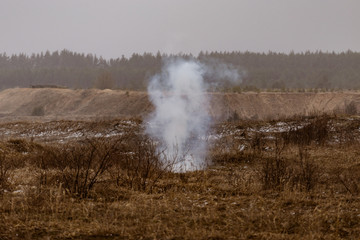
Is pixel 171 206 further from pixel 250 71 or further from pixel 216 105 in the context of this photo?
pixel 250 71

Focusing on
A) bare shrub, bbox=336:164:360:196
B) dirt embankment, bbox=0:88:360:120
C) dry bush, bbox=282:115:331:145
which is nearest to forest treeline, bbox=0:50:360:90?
dirt embankment, bbox=0:88:360:120

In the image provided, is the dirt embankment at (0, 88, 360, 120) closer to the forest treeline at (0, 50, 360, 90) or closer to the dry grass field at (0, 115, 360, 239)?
the forest treeline at (0, 50, 360, 90)

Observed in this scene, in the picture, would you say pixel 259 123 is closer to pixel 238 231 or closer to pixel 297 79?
pixel 238 231

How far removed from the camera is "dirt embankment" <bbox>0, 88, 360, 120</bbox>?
150ft

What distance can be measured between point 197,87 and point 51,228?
49.6ft

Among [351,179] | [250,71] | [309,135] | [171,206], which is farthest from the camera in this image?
[250,71]

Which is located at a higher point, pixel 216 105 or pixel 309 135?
pixel 216 105

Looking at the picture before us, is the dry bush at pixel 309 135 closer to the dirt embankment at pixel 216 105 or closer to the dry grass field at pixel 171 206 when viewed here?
the dry grass field at pixel 171 206

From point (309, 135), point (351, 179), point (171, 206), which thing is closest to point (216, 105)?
point (309, 135)

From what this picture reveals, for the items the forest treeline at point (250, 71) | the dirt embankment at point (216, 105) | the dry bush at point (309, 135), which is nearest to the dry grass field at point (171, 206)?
the dry bush at point (309, 135)

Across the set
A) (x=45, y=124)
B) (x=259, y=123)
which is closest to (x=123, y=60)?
(x=45, y=124)

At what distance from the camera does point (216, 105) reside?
4728 cm

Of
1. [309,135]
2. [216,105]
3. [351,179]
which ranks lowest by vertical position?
[351,179]

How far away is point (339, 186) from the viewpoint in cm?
964
